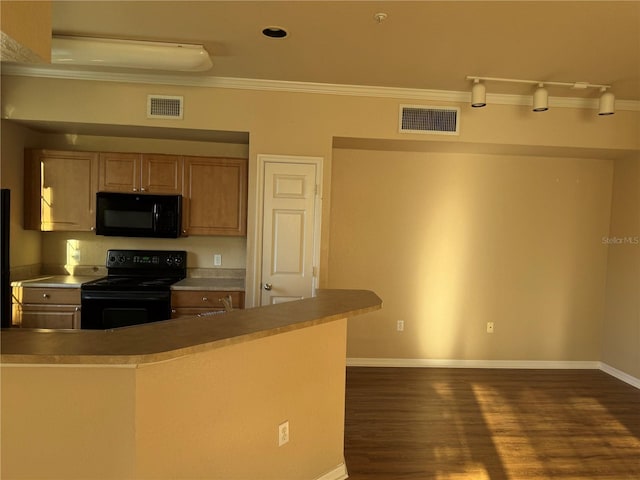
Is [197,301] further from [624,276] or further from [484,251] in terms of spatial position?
[624,276]

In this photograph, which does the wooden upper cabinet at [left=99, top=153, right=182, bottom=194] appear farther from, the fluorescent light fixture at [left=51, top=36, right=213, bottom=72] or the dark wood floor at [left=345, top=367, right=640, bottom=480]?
the dark wood floor at [left=345, top=367, right=640, bottom=480]

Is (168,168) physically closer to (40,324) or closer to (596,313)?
(40,324)

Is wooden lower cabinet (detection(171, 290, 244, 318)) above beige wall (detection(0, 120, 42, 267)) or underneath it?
underneath

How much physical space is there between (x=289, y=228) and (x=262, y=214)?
278 millimetres

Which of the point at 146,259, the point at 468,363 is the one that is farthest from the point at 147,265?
the point at 468,363

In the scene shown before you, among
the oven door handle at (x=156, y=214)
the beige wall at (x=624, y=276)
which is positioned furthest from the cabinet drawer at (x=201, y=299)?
the beige wall at (x=624, y=276)

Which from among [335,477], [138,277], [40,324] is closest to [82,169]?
[138,277]

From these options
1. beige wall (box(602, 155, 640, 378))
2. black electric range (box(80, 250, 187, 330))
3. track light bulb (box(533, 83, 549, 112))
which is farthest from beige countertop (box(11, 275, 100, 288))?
beige wall (box(602, 155, 640, 378))

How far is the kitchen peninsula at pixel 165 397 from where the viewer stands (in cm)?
133

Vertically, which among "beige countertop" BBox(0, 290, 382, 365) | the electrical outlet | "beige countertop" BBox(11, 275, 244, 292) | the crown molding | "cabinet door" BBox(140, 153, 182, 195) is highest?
the crown molding

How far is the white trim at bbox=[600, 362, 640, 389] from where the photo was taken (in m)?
3.77

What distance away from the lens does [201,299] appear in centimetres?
359

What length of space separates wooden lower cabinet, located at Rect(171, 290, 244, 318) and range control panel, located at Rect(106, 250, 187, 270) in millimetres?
592

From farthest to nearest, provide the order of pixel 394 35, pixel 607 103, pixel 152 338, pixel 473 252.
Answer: pixel 473 252
pixel 607 103
pixel 394 35
pixel 152 338
